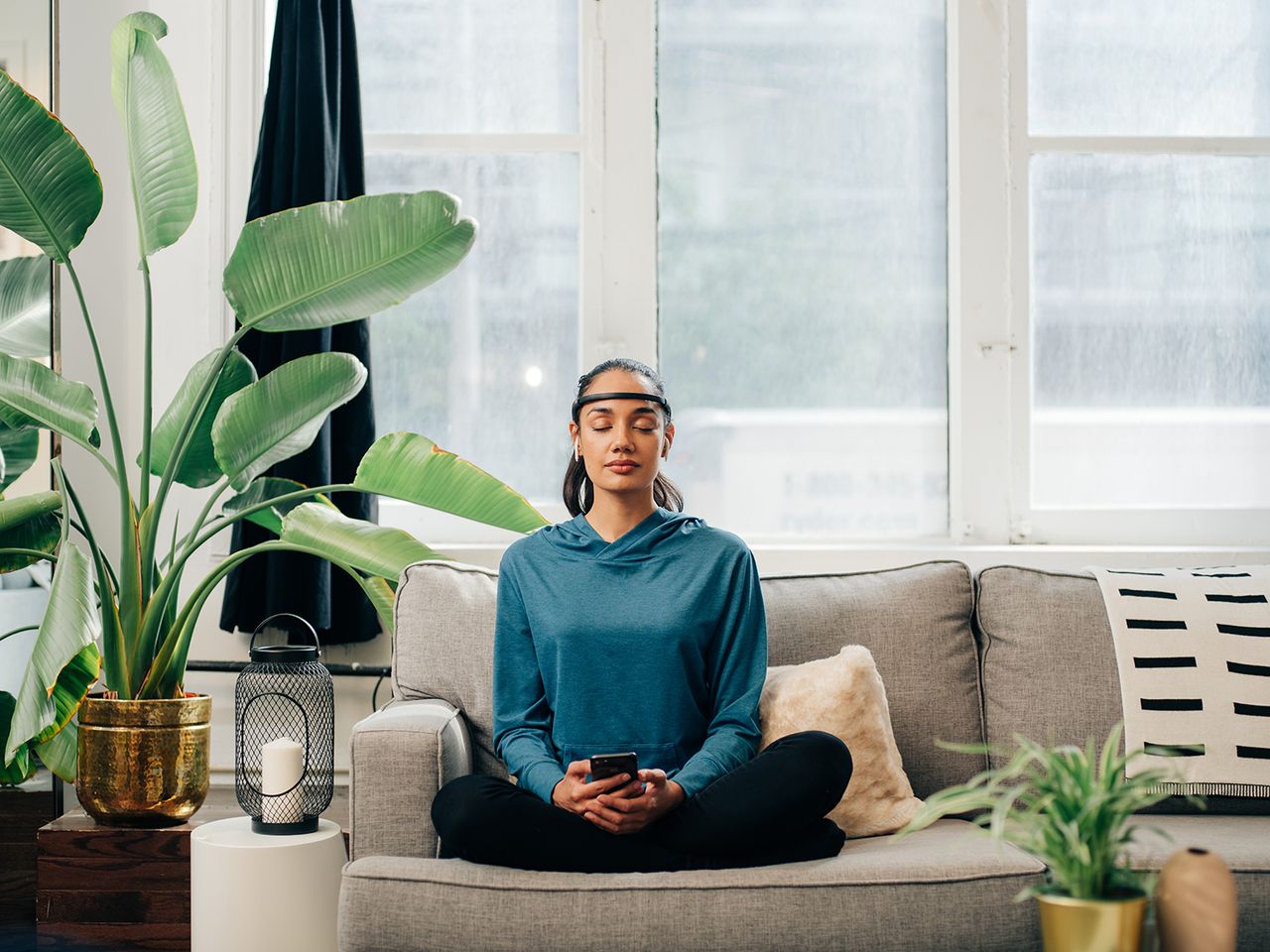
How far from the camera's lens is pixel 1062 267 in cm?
309

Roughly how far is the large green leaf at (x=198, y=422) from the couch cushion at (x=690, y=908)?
1089mm

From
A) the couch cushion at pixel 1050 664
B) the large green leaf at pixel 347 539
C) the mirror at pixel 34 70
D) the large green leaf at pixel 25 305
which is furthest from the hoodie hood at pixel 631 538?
the mirror at pixel 34 70

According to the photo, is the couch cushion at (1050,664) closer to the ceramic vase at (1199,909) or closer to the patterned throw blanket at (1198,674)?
the patterned throw blanket at (1198,674)

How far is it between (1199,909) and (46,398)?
81.7 inches

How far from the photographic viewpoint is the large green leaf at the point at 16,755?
242cm

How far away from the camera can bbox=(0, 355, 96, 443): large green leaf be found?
2238 millimetres

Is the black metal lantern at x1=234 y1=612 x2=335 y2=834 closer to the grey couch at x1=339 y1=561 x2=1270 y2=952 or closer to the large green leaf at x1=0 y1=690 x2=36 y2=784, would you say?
the grey couch at x1=339 y1=561 x2=1270 y2=952

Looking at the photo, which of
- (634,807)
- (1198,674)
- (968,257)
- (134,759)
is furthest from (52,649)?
(968,257)

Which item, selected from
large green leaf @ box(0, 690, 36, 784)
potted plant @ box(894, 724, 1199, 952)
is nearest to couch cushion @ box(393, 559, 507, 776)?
large green leaf @ box(0, 690, 36, 784)

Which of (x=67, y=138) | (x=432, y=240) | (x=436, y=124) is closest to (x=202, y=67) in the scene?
(x=436, y=124)

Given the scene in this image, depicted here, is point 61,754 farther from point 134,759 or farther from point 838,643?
point 838,643

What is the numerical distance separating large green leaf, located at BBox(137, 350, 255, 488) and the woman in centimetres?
77

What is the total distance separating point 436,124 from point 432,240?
90 cm

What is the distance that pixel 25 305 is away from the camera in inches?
106
